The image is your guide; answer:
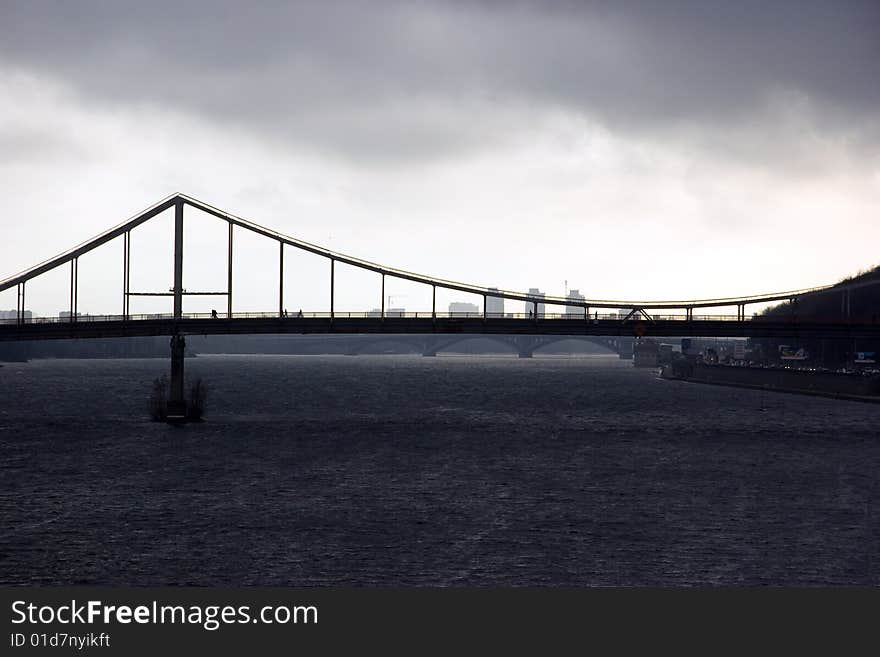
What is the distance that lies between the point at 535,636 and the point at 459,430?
70920 millimetres

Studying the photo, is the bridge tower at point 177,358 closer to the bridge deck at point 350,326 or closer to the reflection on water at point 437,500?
the bridge deck at point 350,326

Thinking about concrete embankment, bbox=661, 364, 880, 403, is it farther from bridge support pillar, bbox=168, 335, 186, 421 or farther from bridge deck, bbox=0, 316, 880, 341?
bridge support pillar, bbox=168, 335, 186, 421

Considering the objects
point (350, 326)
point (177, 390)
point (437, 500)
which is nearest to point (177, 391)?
point (177, 390)

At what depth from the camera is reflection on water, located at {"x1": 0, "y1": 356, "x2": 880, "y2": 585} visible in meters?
39.1

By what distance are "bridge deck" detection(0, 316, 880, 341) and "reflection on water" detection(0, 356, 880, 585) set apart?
921cm

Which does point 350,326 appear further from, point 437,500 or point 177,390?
point 437,500

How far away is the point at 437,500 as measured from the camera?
5522 cm

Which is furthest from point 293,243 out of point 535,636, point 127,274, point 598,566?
point 535,636

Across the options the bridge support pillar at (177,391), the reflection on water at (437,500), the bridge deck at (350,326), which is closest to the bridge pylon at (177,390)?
the bridge support pillar at (177,391)

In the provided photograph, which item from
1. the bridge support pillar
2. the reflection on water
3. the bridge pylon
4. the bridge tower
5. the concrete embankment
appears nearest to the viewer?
A: the reflection on water

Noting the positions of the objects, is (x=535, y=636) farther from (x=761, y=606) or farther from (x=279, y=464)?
(x=279, y=464)

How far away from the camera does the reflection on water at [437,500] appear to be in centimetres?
3912

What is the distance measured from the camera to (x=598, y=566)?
39281 millimetres

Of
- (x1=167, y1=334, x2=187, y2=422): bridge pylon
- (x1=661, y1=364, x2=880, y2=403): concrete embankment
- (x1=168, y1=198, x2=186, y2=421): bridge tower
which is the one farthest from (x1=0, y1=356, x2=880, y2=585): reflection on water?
(x1=661, y1=364, x2=880, y2=403): concrete embankment
